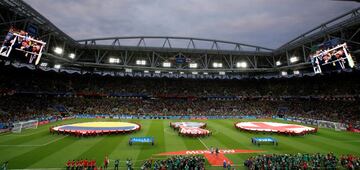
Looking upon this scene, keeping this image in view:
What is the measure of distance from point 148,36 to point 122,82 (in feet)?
70.8

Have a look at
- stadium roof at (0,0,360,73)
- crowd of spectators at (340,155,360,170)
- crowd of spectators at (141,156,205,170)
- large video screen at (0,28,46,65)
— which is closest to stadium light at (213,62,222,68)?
stadium roof at (0,0,360,73)

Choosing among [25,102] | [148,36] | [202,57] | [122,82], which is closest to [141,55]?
[148,36]

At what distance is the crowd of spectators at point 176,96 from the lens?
56375mm

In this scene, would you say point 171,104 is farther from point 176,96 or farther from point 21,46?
point 21,46

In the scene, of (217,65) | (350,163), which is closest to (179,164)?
(350,163)

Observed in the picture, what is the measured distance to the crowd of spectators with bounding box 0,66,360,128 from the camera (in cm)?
5638

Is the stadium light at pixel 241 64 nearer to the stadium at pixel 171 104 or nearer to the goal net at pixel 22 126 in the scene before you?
the stadium at pixel 171 104

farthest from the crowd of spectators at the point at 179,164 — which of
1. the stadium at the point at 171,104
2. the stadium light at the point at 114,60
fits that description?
the stadium light at the point at 114,60

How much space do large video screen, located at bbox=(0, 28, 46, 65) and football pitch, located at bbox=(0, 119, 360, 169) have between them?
597 inches

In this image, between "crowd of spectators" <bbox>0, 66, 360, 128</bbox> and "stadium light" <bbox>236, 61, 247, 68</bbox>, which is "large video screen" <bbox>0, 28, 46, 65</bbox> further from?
"stadium light" <bbox>236, 61, 247, 68</bbox>

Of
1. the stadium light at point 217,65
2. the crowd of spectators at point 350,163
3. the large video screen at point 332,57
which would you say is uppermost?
the stadium light at point 217,65

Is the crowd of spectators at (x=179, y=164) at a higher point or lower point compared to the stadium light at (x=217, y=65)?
lower

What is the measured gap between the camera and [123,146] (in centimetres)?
2834

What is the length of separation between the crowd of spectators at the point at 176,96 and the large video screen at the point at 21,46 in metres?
16.0
